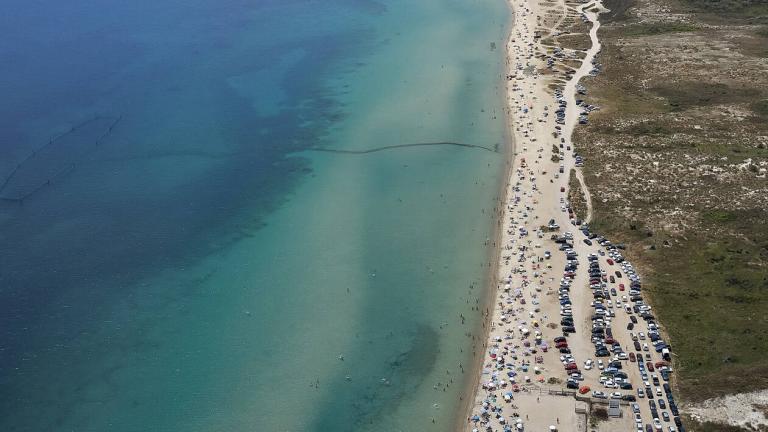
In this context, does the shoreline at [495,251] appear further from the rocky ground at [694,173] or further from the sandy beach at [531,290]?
the rocky ground at [694,173]

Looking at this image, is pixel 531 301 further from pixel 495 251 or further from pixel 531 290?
pixel 495 251

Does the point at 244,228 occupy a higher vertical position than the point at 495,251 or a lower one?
higher

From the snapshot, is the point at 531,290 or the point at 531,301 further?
the point at 531,290

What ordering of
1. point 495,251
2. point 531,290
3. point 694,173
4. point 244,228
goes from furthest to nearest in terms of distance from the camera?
point 694,173 < point 244,228 < point 495,251 < point 531,290

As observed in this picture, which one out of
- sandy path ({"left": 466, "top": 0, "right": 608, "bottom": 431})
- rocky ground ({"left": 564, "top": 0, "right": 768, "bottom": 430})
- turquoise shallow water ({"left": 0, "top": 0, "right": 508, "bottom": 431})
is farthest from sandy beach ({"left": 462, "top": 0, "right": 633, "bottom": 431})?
rocky ground ({"left": 564, "top": 0, "right": 768, "bottom": 430})

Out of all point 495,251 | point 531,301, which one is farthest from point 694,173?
point 531,301

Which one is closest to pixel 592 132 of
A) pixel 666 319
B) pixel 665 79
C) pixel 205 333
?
pixel 665 79

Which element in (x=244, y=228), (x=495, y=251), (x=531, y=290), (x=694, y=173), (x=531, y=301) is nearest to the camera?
(x=531, y=301)

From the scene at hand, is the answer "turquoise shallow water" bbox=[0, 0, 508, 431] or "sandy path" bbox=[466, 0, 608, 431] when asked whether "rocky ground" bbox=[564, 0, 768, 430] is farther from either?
"turquoise shallow water" bbox=[0, 0, 508, 431]

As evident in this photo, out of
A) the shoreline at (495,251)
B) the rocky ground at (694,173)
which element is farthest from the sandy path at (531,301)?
the rocky ground at (694,173)
